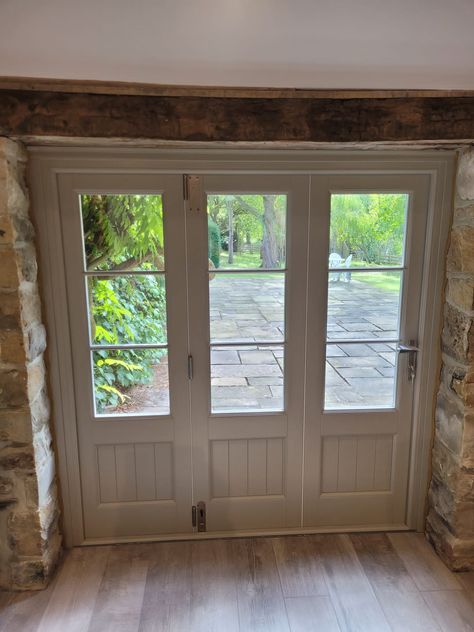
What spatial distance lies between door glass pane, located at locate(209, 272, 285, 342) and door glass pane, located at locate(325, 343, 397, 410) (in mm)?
328

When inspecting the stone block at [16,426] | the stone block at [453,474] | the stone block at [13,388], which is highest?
the stone block at [13,388]

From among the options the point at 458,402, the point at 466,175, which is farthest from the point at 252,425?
the point at 466,175

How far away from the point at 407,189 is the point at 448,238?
307mm

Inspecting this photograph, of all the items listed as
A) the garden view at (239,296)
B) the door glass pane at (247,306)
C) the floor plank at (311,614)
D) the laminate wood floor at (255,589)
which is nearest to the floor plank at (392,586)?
the laminate wood floor at (255,589)

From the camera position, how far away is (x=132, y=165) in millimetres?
2035

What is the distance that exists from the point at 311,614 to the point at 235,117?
2095 millimetres

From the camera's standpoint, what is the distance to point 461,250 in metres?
2.05

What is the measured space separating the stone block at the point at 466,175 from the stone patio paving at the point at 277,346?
0.56 metres

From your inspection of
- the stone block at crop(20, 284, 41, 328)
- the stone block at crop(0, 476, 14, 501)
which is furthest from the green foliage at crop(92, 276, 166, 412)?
the stone block at crop(0, 476, 14, 501)

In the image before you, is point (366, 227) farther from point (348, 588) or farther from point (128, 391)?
point (348, 588)

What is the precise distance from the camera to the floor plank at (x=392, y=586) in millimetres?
1890

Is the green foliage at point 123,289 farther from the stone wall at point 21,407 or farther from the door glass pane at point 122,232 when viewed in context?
the stone wall at point 21,407

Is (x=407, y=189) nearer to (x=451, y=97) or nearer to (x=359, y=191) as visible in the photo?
(x=359, y=191)

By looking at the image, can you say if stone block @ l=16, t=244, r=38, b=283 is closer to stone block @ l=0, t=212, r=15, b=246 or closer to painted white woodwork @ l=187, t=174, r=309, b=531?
stone block @ l=0, t=212, r=15, b=246
